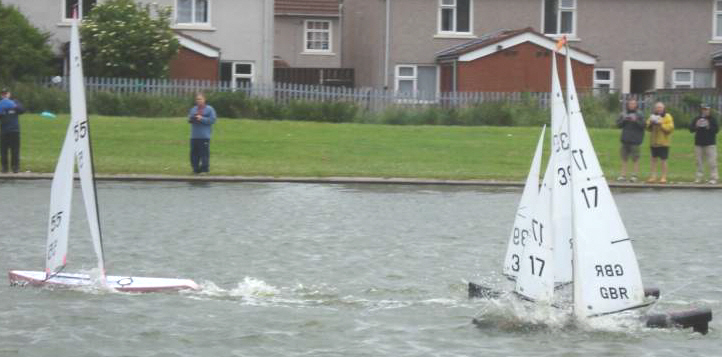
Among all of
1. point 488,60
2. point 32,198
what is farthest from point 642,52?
point 32,198

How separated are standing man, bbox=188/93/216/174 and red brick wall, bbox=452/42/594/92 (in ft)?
69.7

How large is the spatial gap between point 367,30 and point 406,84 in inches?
148

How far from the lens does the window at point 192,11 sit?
5291 cm

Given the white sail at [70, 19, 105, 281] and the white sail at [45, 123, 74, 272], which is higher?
the white sail at [70, 19, 105, 281]

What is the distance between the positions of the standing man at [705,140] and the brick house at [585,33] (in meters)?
21.5

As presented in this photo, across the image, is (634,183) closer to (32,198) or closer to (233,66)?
(32,198)

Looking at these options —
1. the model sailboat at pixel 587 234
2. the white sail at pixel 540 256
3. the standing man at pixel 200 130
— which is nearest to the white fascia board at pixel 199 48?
the standing man at pixel 200 130

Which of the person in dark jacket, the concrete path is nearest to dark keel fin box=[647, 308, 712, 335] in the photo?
the concrete path

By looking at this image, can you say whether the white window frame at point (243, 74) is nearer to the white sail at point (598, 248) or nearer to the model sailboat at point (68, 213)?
the model sailboat at point (68, 213)

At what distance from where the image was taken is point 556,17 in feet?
181

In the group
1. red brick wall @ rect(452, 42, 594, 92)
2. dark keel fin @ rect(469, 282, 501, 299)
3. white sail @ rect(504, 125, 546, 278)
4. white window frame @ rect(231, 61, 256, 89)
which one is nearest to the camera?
white sail @ rect(504, 125, 546, 278)

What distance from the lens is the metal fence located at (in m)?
46.5

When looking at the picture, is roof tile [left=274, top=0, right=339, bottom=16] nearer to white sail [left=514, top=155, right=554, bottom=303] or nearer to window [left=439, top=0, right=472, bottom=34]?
window [left=439, top=0, right=472, bottom=34]

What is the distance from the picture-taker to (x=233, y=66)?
53406 millimetres
